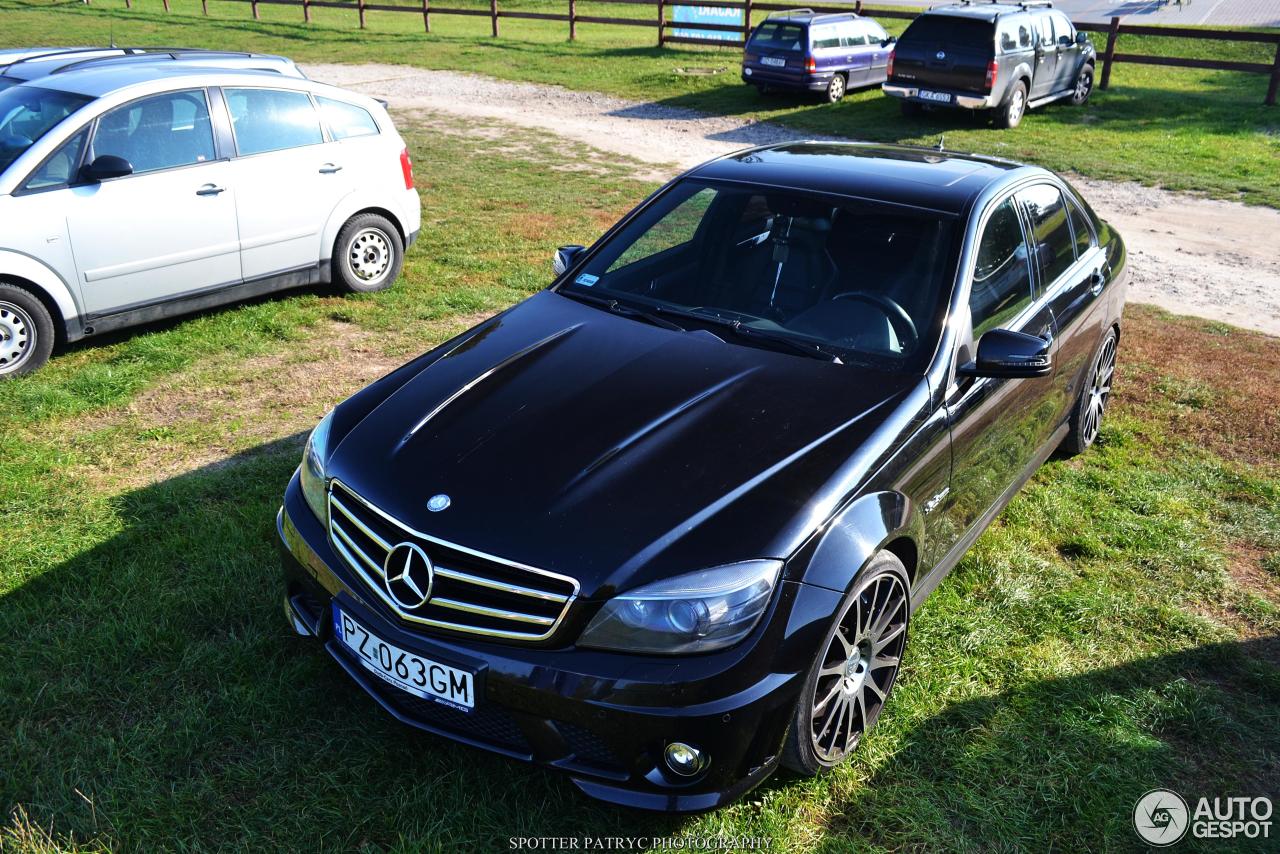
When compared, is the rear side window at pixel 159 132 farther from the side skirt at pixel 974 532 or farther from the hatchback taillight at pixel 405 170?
the side skirt at pixel 974 532

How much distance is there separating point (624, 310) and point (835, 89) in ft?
54.6

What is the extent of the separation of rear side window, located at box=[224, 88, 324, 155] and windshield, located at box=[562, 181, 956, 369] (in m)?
3.80

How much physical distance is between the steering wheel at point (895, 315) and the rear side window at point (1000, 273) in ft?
0.91

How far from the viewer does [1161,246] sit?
10.8 meters

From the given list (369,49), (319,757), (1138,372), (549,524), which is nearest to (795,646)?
(549,524)

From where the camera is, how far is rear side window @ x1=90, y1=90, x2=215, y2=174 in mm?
6441

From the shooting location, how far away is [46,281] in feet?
20.2

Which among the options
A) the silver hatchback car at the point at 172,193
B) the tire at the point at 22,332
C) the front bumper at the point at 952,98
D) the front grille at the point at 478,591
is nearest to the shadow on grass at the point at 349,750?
the front grille at the point at 478,591

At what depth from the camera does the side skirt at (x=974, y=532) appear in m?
3.69

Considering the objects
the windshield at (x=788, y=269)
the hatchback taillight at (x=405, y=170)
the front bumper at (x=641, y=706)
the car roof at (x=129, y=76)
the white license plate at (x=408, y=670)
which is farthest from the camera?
the hatchback taillight at (x=405, y=170)

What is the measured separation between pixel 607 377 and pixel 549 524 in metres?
0.88

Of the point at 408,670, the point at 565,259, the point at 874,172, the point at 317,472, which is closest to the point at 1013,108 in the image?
the point at 874,172

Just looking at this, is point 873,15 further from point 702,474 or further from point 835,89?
point 702,474

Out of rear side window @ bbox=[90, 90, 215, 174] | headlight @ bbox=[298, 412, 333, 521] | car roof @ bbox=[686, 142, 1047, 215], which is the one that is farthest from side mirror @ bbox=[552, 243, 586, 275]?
rear side window @ bbox=[90, 90, 215, 174]
